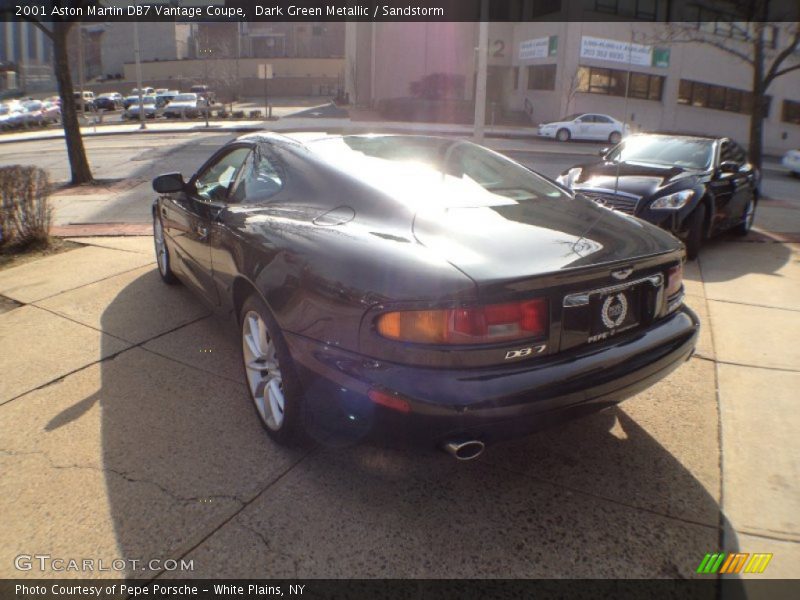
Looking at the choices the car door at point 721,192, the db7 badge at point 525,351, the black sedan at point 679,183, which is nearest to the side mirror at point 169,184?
the db7 badge at point 525,351

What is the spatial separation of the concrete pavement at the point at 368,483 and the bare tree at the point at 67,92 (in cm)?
1038

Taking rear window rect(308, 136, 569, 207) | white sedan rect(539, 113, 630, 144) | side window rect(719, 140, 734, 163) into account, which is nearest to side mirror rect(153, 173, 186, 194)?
rear window rect(308, 136, 569, 207)

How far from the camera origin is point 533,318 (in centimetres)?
239

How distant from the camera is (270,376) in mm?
3094

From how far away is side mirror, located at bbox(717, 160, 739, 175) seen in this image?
7289 millimetres

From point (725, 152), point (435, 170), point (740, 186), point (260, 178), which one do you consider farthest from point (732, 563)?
point (725, 152)

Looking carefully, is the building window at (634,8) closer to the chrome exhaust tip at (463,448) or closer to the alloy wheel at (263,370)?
the alloy wheel at (263,370)

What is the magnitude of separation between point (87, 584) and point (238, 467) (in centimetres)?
81

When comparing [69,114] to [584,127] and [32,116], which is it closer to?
[584,127]

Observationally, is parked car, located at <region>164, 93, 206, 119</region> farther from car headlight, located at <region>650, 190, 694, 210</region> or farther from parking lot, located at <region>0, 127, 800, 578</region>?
parking lot, located at <region>0, 127, 800, 578</region>

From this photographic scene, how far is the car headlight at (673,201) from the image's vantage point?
6.69 metres

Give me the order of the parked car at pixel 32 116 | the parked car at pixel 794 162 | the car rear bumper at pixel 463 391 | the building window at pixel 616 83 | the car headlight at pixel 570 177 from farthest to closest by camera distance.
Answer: the parked car at pixel 32 116
the building window at pixel 616 83
the parked car at pixel 794 162
the car headlight at pixel 570 177
the car rear bumper at pixel 463 391

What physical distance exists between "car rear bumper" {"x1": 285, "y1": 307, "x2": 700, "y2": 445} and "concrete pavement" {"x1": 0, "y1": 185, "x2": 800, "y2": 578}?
0.87ft

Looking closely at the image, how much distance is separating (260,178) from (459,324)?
189 cm
